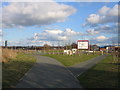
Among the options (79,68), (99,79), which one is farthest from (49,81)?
(79,68)

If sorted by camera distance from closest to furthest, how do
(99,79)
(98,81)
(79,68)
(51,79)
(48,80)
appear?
(98,81) → (48,80) → (99,79) → (51,79) → (79,68)

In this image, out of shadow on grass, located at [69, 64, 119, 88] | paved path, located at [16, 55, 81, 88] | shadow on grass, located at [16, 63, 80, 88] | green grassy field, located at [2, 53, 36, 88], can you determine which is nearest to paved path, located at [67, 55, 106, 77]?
paved path, located at [16, 55, 81, 88]

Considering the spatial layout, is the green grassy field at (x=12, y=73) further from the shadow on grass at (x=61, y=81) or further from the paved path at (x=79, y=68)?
the paved path at (x=79, y=68)

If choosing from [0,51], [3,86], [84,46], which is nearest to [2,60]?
[0,51]

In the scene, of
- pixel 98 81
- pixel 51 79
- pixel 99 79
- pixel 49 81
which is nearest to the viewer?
pixel 98 81

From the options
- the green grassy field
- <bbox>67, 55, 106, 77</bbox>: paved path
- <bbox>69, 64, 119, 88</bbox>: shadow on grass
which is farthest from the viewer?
<bbox>67, 55, 106, 77</bbox>: paved path

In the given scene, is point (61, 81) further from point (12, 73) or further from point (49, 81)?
point (12, 73)

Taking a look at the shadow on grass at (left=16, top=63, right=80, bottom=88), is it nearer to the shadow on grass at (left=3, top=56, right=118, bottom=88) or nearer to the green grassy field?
the shadow on grass at (left=3, top=56, right=118, bottom=88)

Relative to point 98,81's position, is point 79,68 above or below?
below

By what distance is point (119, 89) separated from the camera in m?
7.42

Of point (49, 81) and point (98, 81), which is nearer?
point (98, 81)

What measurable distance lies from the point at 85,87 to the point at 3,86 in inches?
139

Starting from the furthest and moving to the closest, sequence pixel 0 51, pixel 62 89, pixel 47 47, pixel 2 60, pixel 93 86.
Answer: pixel 47 47 → pixel 0 51 → pixel 2 60 → pixel 93 86 → pixel 62 89

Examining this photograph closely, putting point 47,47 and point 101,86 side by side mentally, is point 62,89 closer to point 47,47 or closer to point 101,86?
point 101,86
